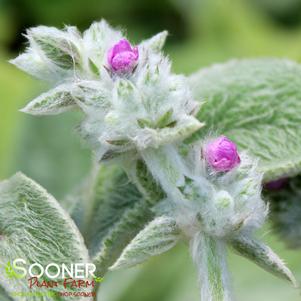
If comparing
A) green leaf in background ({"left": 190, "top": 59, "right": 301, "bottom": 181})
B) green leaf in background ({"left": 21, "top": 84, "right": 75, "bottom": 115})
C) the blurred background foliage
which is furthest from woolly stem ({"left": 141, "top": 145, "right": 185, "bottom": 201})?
the blurred background foliage

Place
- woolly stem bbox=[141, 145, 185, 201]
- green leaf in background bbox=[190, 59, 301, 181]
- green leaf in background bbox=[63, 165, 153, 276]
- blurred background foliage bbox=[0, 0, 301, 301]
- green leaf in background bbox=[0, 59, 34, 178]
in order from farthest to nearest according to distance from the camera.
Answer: green leaf in background bbox=[0, 59, 34, 178] → blurred background foliage bbox=[0, 0, 301, 301] → green leaf in background bbox=[190, 59, 301, 181] → green leaf in background bbox=[63, 165, 153, 276] → woolly stem bbox=[141, 145, 185, 201]

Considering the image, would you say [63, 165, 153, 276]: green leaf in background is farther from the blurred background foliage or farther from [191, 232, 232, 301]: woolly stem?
the blurred background foliage

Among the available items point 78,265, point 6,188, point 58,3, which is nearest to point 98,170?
point 6,188

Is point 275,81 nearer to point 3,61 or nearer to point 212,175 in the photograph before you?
point 212,175

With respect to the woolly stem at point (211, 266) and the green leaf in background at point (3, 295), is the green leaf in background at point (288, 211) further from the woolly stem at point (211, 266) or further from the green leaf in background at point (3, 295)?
the green leaf in background at point (3, 295)

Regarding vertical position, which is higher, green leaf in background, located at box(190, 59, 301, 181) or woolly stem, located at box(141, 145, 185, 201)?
green leaf in background, located at box(190, 59, 301, 181)

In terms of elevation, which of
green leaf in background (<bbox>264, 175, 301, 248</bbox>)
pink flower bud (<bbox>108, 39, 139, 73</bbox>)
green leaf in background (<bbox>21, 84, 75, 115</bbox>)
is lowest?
green leaf in background (<bbox>264, 175, 301, 248</bbox>)

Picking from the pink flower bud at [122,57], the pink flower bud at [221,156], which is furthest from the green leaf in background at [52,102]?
the pink flower bud at [221,156]

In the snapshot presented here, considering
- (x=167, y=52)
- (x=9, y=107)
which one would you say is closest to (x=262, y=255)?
(x=9, y=107)
